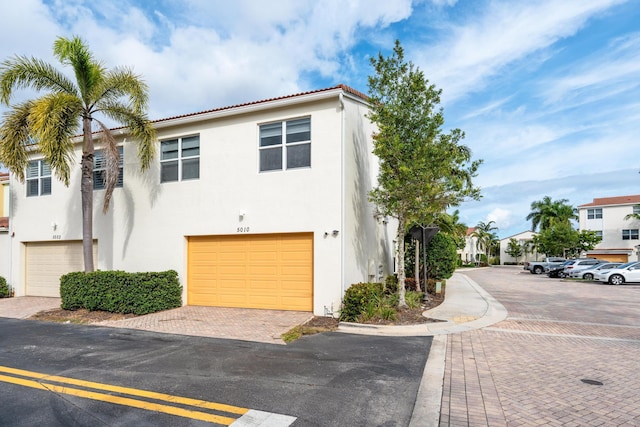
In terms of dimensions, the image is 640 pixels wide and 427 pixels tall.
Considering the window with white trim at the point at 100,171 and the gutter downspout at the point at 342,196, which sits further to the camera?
the window with white trim at the point at 100,171

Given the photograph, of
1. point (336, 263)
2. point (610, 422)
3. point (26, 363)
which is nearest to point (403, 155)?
point (336, 263)

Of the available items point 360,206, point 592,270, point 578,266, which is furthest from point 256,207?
point 578,266

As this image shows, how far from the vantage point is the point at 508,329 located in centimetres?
953

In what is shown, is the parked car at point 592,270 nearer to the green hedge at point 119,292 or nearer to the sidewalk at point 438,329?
the sidewalk at point 438,329

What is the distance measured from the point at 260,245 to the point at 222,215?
1665 mm

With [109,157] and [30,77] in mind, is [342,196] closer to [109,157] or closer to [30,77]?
[109,157]

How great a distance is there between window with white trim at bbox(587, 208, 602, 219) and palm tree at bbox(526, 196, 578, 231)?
5559 mm

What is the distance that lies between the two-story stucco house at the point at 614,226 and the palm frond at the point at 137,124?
177 ft

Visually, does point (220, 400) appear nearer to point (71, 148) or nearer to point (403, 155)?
point (403, 155)

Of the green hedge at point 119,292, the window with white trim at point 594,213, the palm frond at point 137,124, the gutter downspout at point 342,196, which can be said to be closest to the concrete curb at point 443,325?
the gutter downspout at point 342,196

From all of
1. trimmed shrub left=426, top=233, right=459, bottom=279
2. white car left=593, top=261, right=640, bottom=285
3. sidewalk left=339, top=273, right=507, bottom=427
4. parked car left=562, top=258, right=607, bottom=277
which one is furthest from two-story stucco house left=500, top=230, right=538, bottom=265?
sidewalk left=339, top=273, right=507, bottom=427

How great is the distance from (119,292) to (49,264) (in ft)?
21.7

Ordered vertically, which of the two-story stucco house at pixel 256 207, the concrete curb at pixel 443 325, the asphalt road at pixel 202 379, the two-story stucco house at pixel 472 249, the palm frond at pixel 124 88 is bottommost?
the two-story stucco house at pixel 472 249

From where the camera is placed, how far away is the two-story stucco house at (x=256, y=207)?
11.1 metres
